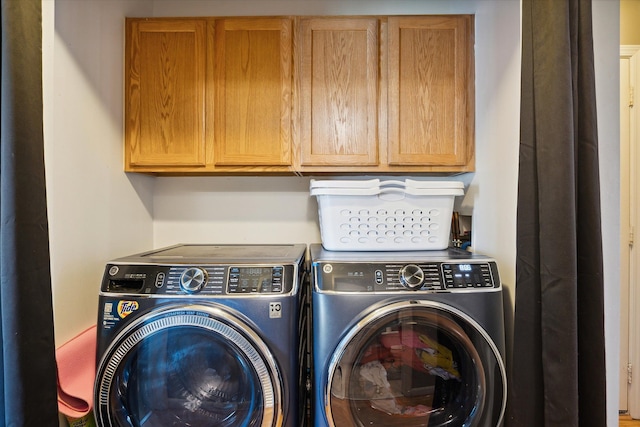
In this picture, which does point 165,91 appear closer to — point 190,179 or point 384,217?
point 190,179

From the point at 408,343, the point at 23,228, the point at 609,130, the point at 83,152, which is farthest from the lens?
the point at 83,152

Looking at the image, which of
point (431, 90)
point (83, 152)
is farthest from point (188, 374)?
point (431, 90)

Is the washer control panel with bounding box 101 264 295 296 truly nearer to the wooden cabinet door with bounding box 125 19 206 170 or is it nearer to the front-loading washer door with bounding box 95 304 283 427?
the front-loading washer door with bounding box 95 304 283 427

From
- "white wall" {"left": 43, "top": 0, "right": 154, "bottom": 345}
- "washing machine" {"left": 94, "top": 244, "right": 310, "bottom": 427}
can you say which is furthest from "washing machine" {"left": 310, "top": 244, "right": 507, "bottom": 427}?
"white wall" {"left": 43, "top": 0, "right": 154, "bottom": 345}

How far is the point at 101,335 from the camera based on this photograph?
1.16m

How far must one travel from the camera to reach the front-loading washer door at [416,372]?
117 cm

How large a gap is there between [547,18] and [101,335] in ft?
5.85

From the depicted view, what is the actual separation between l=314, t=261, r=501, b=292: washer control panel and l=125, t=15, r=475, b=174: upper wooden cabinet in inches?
23.2

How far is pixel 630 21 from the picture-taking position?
2.03 meters

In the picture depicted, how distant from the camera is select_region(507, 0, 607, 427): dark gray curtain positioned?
36.5 inches

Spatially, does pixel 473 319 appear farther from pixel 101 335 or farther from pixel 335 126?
pixel 101 335

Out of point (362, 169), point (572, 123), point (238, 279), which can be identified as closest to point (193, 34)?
point (362, 169)

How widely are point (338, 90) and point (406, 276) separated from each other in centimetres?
98

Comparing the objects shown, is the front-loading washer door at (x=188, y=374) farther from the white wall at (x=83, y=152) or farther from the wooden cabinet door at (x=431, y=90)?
the wooden cabinet door at (x=431, y=90)
